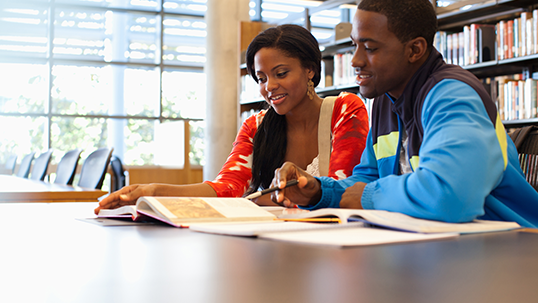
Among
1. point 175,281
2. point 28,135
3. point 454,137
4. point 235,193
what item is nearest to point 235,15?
point 28,135

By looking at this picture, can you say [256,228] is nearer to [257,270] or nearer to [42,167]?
[257,270]

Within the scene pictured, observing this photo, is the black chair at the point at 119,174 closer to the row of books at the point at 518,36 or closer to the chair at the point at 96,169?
the chair at the point at 96,169

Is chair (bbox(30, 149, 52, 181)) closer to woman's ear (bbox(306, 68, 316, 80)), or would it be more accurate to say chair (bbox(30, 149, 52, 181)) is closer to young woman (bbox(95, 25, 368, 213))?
young woman (bbox(95, 25, 368, 213))

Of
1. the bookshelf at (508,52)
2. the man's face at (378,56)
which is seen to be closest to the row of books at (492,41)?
the bookshelf at (508,52)

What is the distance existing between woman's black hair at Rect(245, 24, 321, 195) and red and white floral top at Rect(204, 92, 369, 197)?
34 millimetres

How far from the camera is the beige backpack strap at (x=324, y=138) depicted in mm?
1699

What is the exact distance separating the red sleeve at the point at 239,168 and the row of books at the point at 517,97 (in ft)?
7.21

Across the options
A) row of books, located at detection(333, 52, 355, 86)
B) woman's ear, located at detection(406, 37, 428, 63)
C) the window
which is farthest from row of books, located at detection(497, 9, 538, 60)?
the window

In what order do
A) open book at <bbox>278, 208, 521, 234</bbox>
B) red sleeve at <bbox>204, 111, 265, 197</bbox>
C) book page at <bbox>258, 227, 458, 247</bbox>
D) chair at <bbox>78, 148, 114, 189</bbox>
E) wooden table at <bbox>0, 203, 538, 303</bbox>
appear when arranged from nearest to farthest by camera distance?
wooden table at <bbox>0, 203, 538, 303</bbox> < book page at <bbox>258, 227, 458, 247</bbox> < open book at <bbox>278, 208, 521, 234</bbox> < red sleeve at <bbox>204, 111, 265, 197</bbox> < chair at <bbox>78, 148, 114, 189</bbox>

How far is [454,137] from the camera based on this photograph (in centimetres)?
88

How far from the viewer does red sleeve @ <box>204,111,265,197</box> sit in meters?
1.65

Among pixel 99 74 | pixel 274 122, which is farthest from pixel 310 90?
pixel 99 74

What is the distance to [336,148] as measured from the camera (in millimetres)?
1604

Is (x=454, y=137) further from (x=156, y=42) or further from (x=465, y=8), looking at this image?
(x=156, y=42)
